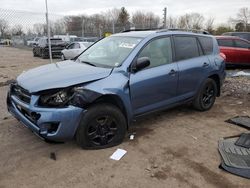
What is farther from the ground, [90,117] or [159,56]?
[159,56]

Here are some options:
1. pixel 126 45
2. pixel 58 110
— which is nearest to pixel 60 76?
pixel 58 110

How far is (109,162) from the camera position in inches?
149

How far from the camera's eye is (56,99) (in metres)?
3.74

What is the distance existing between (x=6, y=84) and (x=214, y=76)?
20.8 feet

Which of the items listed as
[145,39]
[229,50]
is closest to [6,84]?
[145,39]

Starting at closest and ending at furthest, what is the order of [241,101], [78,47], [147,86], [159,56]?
[147,86], [159,56], [241,101], [78,47]

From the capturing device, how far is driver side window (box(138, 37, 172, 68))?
4695 millimetres

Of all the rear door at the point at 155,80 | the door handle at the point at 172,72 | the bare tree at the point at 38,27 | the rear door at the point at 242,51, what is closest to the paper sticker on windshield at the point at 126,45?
the rear door at the point at 155,80

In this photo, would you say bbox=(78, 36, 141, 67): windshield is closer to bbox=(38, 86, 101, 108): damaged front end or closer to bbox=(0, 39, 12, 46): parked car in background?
bbox=(38, 86, 101, 108): damaged front end

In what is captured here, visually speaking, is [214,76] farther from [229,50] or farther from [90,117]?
[229,50]

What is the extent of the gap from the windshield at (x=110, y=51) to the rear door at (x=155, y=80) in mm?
267

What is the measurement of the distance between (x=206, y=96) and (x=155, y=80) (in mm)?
1923

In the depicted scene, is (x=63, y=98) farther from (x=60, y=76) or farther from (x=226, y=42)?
(x=226, y=42)

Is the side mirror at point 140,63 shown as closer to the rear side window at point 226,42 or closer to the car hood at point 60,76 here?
the car hood at point 60,76
